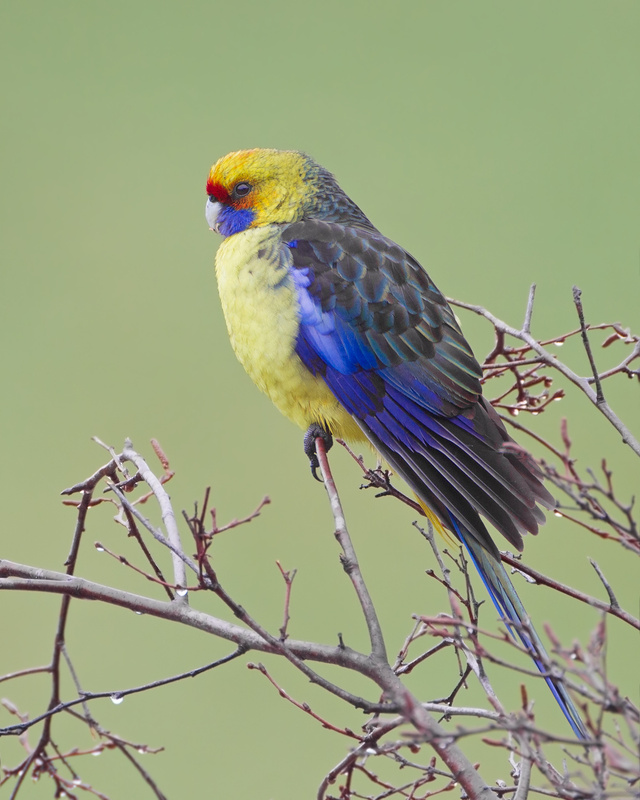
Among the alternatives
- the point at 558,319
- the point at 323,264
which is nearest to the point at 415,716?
the point at 323,264

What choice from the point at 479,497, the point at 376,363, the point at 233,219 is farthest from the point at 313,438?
the point at 233,219

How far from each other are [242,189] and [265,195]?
0.16 ft

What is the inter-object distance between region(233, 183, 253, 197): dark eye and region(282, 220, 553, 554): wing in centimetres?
20

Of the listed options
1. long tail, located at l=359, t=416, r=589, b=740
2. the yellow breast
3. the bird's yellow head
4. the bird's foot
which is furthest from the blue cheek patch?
long tail, located at l=359, t=416, r=589, b=740

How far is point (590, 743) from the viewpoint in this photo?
527 mm

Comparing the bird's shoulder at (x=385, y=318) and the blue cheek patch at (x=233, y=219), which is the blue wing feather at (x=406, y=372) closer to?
the bird's shoulder at (x=385, y=318)

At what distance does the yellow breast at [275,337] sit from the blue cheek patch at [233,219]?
12cm

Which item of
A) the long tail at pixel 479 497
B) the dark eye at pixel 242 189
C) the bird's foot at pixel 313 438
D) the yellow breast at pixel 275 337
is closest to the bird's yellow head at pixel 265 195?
the dark eye at pixel 242 189

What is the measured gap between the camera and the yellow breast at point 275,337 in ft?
4.71

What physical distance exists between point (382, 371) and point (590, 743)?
91 cm

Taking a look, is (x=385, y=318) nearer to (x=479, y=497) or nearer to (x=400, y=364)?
(x=400, y=364)

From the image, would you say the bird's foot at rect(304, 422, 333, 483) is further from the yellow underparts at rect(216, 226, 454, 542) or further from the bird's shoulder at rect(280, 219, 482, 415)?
the bird's shoulder at rect(280, 219, 482, 415)

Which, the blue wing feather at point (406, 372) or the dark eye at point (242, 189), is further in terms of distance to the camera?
the dark eye at point (242, 189)

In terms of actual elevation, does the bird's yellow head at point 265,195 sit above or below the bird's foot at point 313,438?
above
